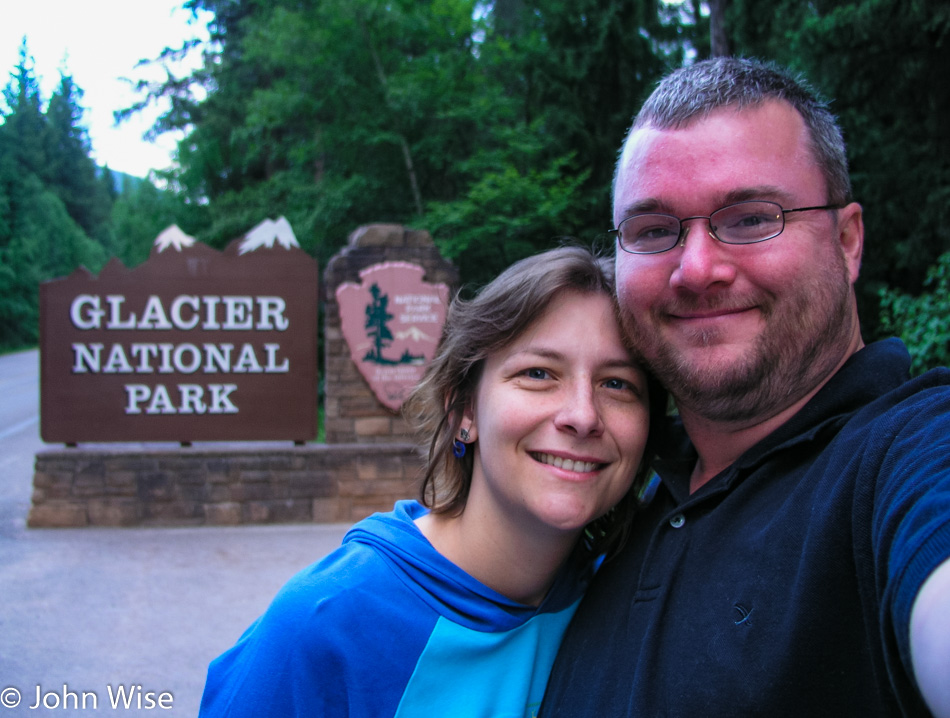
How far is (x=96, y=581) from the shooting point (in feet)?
15.8

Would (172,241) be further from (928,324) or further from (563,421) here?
(928,324)

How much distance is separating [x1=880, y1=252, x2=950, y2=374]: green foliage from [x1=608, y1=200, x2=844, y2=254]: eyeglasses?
16.3ft

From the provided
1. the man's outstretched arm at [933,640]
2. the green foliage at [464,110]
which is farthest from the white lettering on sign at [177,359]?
the man's outstretched arm at [933,640]

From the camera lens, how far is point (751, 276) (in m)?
1.31

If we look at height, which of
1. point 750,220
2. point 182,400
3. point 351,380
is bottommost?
point 182,400

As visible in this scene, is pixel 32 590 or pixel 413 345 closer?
pixel 32 590

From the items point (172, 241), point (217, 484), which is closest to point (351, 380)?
point (217, 484)

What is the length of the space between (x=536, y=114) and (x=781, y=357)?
34.3ft

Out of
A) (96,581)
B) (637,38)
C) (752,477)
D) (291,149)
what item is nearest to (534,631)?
(752,477)

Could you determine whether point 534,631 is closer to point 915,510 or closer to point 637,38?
point 915,510

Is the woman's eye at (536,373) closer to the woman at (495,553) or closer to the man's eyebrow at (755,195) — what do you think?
the woman at (495,553)

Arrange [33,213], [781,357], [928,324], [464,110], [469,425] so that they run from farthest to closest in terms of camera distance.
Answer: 1. [33,213]
2. [464,110]
3. [928,324]
4. [469,425]
5. [781,357]

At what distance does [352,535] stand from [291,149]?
1169 centimetres

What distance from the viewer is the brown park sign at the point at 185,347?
6289mm
